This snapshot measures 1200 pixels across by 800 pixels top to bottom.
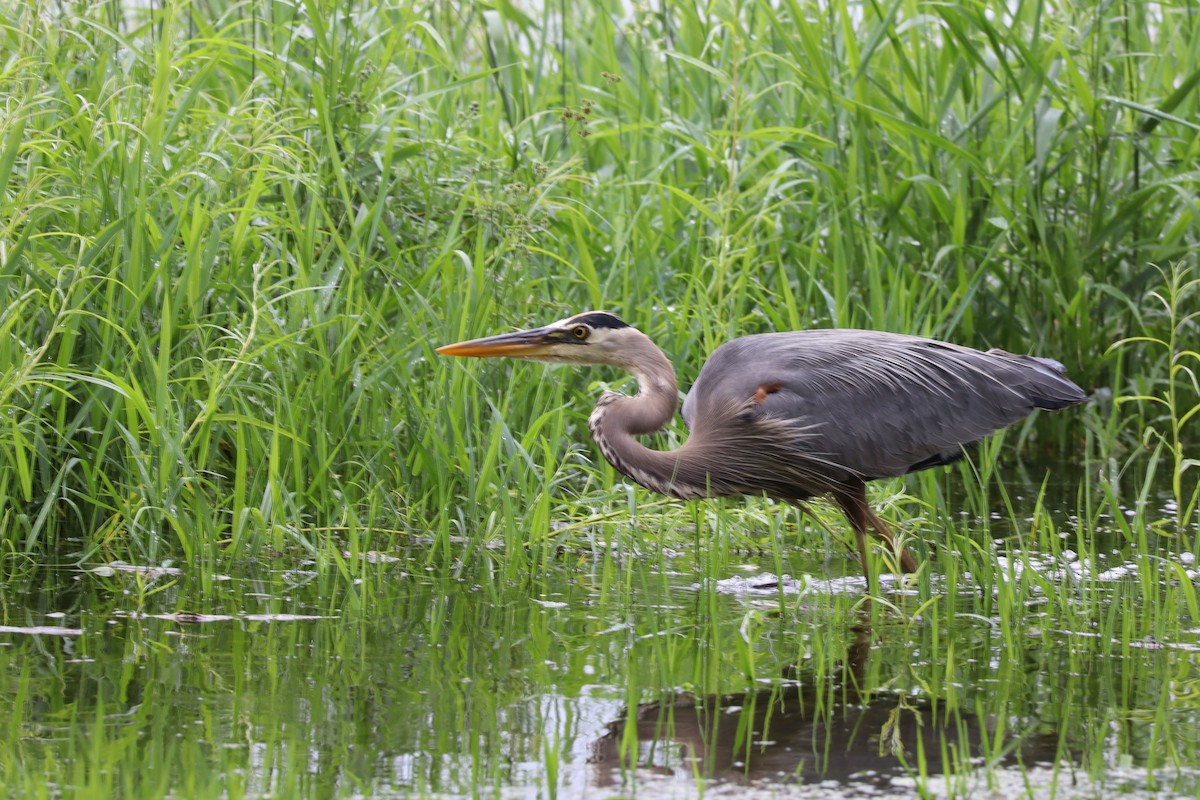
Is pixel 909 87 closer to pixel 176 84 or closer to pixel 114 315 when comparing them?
pixel 176 84

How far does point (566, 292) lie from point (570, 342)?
1.14 m

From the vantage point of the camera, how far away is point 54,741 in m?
3.26

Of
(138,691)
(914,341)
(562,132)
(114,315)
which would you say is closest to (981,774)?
(138,691)

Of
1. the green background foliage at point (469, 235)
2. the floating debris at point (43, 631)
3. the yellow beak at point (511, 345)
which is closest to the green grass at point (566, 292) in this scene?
the green background foliage at point (469, 235)

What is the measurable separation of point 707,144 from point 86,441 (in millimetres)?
2991

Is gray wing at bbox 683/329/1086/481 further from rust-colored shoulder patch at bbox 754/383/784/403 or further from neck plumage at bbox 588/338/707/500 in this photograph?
neck plumage at bbox 588/338/707/500

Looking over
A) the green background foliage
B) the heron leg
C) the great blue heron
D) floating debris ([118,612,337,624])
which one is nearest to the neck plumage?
the great blue heron

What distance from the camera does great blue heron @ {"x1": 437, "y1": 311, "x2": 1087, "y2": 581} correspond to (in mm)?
5293

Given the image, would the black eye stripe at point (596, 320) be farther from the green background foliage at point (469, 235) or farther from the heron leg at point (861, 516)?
the heron leg at point (861, 516)

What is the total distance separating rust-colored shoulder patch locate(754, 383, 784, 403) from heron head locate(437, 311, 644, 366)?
47cm

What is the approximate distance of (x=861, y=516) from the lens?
17.5 feet

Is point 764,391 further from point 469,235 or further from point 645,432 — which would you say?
point 469,235

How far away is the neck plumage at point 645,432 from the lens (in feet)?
17.2

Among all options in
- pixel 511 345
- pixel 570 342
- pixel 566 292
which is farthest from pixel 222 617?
pixel 566 292
